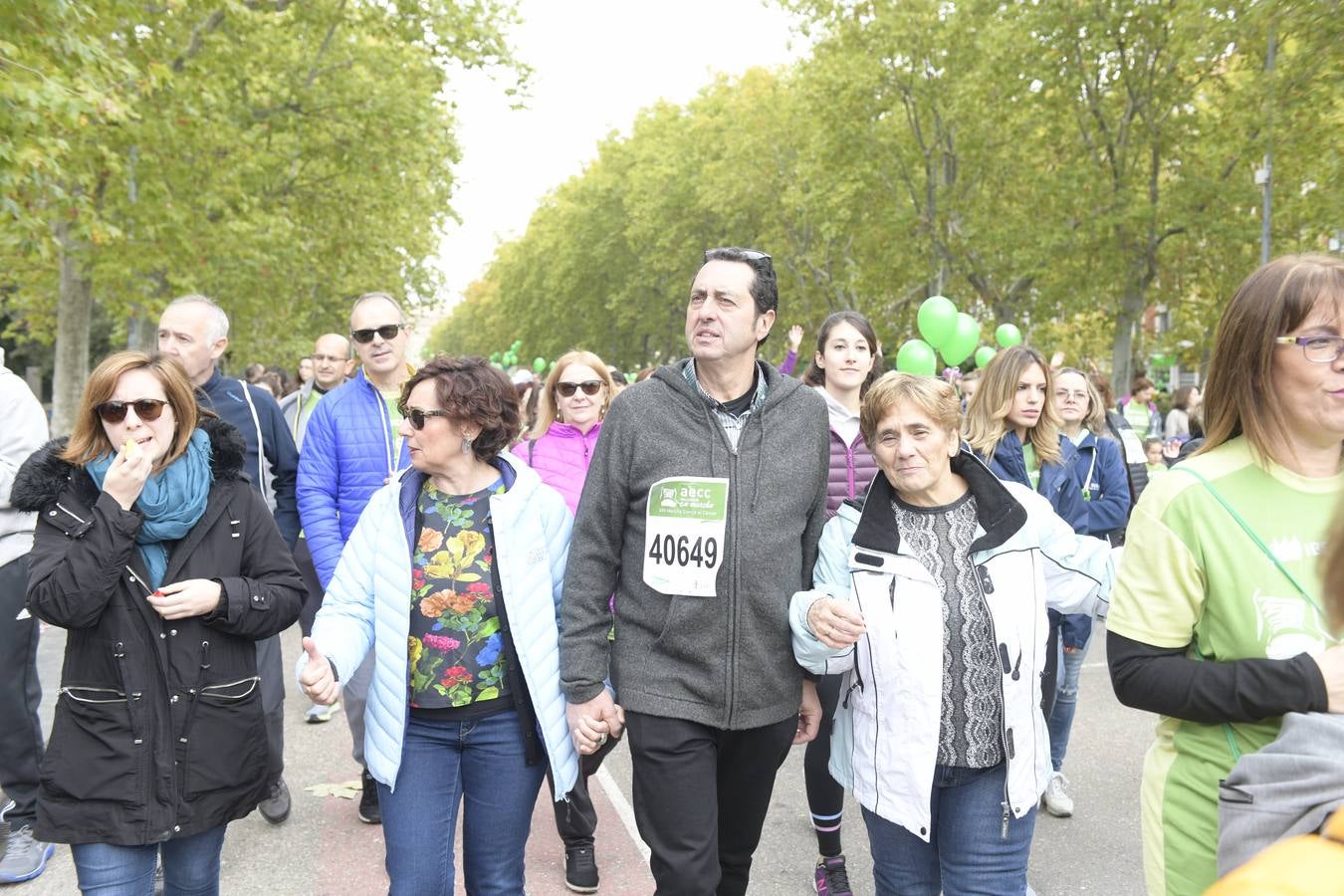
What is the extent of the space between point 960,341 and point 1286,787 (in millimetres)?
7517

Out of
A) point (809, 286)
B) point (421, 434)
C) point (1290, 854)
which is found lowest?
point (1290, 854)

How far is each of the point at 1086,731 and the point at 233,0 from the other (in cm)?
1258

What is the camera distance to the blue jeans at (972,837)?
2666 millimetres

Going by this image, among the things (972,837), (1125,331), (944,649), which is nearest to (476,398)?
(944,649)

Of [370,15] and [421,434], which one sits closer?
[421,434]

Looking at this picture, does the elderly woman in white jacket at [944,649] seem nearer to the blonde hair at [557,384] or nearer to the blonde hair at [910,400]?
the blonde hair at [910,400]

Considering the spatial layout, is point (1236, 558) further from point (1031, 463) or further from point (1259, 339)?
point (1031, 463)

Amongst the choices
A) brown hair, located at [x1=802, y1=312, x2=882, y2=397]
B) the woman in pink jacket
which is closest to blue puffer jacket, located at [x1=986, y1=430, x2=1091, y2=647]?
brown hair, located at [x1=802, y1=312, x2=882, y2=397]

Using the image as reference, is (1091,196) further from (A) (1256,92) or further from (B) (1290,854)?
(B) (1290,854)

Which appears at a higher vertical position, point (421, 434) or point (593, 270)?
point (593, 270)

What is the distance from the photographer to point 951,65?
83.5 feet

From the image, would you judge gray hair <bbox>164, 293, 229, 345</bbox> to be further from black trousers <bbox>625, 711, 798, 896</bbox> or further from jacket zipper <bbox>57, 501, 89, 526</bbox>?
black trousers <bbox>625, 711, 798, 896</bbox>

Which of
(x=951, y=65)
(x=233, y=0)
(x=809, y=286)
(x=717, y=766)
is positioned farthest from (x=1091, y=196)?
(x=717, y=766)

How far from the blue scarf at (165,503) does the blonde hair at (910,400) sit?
1.80 meters
